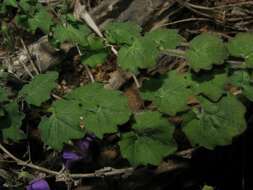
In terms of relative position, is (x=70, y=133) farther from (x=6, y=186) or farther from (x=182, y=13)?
(x=182, y=13)

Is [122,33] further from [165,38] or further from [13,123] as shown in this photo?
[13,123]

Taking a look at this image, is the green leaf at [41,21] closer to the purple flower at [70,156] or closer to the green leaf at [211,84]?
the purple flower at [70,156]

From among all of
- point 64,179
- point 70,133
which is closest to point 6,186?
point 64,179

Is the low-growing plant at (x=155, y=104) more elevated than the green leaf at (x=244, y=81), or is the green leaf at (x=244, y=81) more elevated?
the low-growing plant at (x=155, y=104)

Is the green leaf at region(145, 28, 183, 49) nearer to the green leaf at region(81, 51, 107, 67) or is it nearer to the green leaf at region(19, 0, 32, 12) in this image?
the green leaf at region(81, 51, 107, 67)

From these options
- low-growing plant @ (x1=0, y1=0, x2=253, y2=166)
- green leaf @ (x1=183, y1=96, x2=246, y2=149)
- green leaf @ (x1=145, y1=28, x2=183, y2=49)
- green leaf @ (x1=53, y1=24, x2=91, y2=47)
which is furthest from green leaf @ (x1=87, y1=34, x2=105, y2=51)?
green leaf @ (x1=183, y1=96, x2=246, y2=149)

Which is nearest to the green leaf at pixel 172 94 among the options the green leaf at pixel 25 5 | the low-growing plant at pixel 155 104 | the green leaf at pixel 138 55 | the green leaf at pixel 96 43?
the low-growing plant at pixel 155 104
